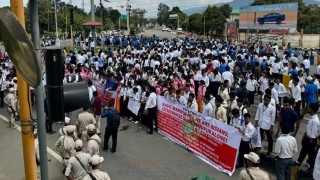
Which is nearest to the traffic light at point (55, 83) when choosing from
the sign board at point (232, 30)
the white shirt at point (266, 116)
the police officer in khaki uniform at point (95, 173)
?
the police officer in khaki uniform at point (95, 173)

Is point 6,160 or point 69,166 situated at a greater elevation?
point 69,166

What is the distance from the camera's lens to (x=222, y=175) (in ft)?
27.5

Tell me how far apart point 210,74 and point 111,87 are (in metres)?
4.23

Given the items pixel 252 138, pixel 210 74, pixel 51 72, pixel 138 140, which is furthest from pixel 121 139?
pixel 51 72

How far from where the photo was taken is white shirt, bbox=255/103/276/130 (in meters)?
9.07

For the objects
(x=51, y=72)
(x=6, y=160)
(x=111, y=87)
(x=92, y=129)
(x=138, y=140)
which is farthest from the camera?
(x=111, y=87)

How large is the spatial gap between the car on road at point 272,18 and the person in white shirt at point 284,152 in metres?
40.4

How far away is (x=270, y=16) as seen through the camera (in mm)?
46562

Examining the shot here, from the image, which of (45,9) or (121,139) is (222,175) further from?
(45,9)

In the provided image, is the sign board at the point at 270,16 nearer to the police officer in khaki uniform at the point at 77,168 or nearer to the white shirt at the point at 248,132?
the white shirt at the point at 248,132

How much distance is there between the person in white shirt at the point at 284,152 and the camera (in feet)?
22.8

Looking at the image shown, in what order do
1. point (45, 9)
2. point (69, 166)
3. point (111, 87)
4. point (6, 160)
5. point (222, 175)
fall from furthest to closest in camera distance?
point (45, 9), point (111, 87), point (6, 160), point (222, 175), point (69, 166)

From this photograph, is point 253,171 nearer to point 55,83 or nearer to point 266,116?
point 55,83

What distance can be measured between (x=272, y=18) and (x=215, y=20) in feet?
61.4
